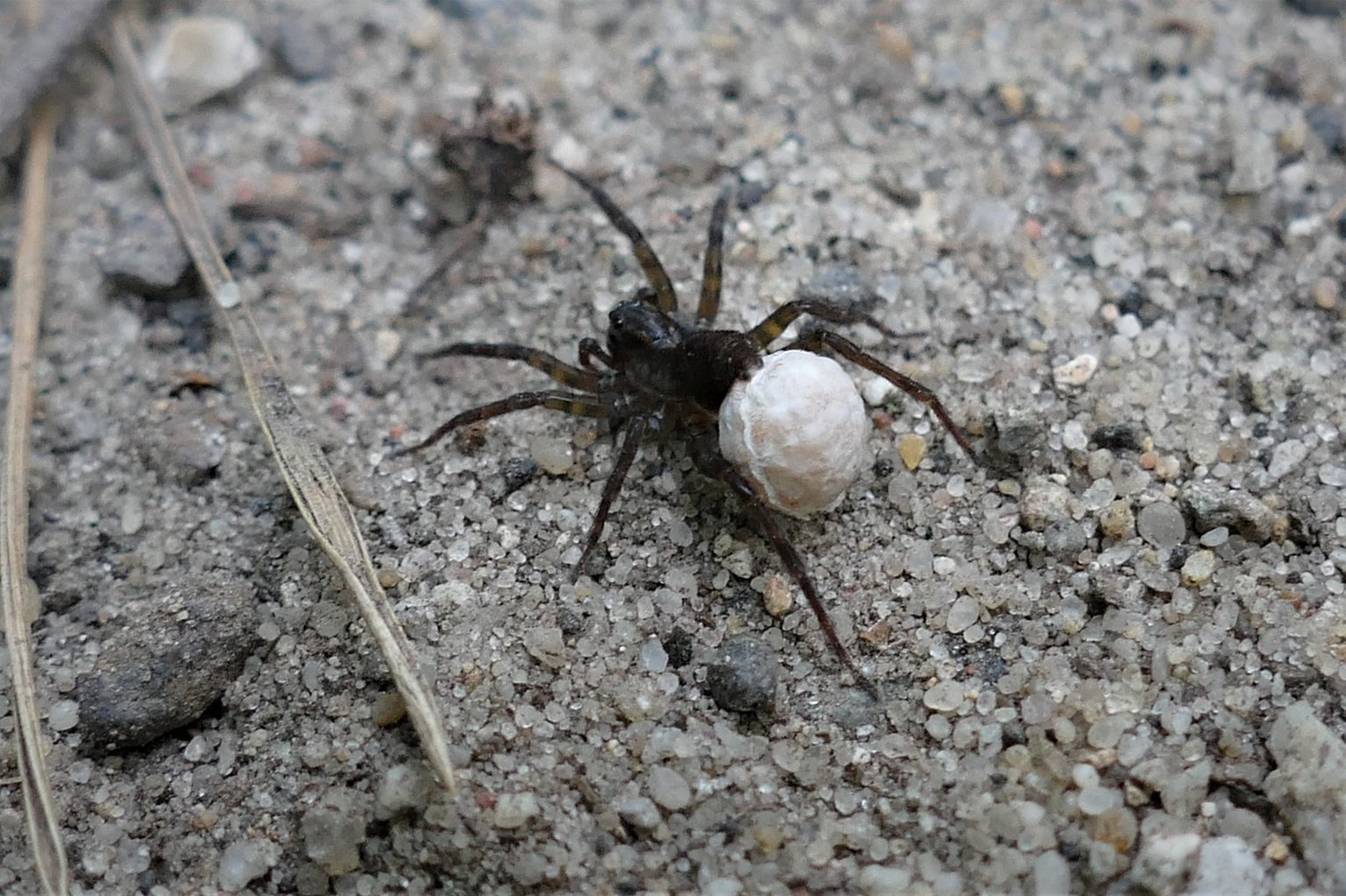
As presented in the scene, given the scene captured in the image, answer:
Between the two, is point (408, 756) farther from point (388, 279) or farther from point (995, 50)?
point (995, 50)

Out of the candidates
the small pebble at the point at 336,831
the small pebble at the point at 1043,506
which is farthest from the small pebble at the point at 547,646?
the small pebble at the point at 1043,506

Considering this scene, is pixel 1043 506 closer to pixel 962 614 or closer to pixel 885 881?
pixel 962 614

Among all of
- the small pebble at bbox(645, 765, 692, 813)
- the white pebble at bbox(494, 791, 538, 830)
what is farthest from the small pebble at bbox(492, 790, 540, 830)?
the small pebble at bbox(645, 765, 692, 813)

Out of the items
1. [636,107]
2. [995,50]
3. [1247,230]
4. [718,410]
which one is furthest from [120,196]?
[1247,230]

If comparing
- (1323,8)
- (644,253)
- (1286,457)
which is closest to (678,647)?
(644,253)

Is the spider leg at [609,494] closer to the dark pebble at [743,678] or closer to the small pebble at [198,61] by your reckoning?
the dark pebble at [743,678]

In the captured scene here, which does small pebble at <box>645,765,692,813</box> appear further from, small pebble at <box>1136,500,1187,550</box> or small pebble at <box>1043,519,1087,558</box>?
small pebble at <box>1136,500,1187,550</box>
